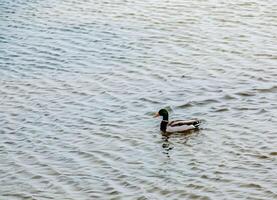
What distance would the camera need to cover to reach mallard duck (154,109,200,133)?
2006 cm

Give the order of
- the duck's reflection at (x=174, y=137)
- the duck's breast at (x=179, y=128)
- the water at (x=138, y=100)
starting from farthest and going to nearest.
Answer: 1. the duck's breast at (x=179, y=128)
2. the duck's reflection at (x=174, y=137)
3. the water at (x=138, y=100)

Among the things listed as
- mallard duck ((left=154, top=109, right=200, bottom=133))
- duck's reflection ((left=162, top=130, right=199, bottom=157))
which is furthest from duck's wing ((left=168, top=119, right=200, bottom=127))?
duck's reflection ((left=162, top=130, right=199, bottom=157))

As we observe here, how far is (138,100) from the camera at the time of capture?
22547mm

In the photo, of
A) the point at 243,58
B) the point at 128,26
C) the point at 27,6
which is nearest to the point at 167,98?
the point at 243,58

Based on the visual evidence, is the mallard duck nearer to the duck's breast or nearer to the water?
the duck's breast

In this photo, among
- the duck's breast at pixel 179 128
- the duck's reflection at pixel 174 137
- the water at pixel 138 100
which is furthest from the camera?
the duck's breast at pixel 179 128

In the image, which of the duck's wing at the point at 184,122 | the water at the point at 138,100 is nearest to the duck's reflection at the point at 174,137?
the water at the point at 138,100

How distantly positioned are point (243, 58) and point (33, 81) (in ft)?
24.4

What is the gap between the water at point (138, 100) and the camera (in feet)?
57.7

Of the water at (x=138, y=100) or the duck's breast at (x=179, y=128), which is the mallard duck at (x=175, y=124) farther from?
the water at (x=138, y=100)

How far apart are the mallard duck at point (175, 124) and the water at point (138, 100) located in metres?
0.27

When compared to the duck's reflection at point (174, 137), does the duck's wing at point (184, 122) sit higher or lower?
higher

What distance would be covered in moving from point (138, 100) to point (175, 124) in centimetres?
242

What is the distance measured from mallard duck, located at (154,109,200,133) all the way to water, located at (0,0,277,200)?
0.90ft
